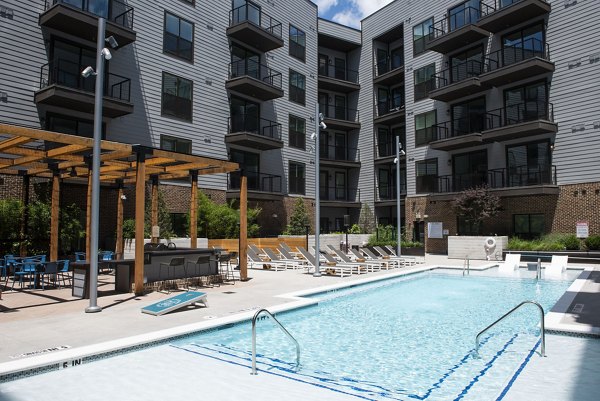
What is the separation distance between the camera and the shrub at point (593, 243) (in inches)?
838

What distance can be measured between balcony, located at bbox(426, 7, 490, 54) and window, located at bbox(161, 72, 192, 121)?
1544 cm

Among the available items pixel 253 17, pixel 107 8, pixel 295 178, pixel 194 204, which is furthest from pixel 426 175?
pixel 107 8

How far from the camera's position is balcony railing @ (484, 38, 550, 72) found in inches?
976

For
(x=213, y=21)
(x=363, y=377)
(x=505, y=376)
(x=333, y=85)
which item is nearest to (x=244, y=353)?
(x=363, y=377)

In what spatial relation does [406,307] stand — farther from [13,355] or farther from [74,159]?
[74,159]

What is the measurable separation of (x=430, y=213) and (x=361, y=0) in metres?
19.4

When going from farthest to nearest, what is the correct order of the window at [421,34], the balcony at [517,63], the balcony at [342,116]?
the balcony at [342,116] < the window at [421,34] < the balcony at [517,63]

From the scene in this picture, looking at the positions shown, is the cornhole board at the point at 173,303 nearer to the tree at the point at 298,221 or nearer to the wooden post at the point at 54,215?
the wooden post at the point at 54,215

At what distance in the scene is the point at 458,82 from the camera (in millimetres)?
26719

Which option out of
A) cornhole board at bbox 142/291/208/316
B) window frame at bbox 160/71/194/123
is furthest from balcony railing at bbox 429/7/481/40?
cornhole board at bbox 142/291/208/316

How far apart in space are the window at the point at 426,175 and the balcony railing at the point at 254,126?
33.1ft

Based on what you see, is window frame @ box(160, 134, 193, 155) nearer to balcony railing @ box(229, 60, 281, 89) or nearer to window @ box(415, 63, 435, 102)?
balcony railing @ box(229, 60, 281, 89)

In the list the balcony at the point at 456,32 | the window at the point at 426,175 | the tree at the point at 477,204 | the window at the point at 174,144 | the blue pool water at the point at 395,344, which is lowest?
the blue pool water at the point at 395,344

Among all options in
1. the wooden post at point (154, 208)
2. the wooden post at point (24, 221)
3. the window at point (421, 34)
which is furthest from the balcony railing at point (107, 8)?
the window at point (421, 34)
